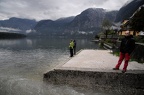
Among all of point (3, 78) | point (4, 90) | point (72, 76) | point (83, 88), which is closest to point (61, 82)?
point (72, 76)

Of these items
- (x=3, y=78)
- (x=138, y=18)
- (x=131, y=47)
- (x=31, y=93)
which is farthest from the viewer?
(x=138, y=18)

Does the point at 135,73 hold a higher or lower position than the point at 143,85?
higher

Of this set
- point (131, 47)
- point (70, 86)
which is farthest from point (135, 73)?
point (70, 86)

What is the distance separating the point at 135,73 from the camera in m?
11.1

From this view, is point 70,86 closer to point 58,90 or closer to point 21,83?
point 58,90

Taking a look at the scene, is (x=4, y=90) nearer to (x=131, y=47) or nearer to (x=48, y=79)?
(x=48, y=79)

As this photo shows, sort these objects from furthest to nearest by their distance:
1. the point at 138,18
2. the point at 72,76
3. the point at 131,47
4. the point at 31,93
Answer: the point at 138,18 < the point at 72,76 < the point at 131,47 < the point at 31,93

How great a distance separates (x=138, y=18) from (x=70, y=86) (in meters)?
17.5

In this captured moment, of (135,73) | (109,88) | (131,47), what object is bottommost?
(109,88)

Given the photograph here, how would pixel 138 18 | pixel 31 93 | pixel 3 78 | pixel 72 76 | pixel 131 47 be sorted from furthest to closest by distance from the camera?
pixel 138 18
pixel 3 78
pixel 72 76
pixel 131 47
pixel 31 93

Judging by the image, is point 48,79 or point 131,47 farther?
point 48,79

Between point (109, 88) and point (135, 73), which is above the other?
point (135, 73)

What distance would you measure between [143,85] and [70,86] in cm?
428

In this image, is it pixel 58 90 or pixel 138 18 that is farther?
pixel 138 18
